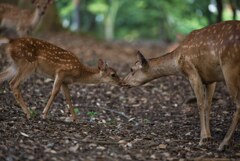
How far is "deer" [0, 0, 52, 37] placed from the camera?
39.4 ft

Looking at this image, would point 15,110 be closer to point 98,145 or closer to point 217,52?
point 98,145

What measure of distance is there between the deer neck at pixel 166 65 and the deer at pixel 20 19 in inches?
206

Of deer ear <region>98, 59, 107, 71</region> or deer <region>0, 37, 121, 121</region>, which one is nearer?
deer <region>0, 37, 121, 121</region>

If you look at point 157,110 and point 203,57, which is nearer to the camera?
point 203,57

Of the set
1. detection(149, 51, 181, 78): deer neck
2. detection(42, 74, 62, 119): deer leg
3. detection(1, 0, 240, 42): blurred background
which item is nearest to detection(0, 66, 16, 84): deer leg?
detection(42, 74, 62, 119): deer leg

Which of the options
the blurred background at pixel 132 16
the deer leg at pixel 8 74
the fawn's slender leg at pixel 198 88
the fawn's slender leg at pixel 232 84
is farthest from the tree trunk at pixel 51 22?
the fawn's slender leg at pixel 232 84

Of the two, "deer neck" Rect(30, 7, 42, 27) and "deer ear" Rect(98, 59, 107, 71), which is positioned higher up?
"deer neck" Rect(30, 7, 42, 27)

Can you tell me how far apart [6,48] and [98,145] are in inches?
79.4

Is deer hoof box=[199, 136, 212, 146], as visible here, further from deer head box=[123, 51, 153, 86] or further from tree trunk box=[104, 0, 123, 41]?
tree trunk box=[104, 0, 123, 41]

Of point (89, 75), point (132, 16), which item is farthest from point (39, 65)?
point (132, 16)

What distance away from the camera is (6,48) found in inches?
272

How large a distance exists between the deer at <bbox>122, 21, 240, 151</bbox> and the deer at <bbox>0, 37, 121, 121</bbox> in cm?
104

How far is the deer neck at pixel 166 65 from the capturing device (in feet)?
23.7

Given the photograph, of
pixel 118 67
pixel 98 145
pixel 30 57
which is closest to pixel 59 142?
pixel 98 145
